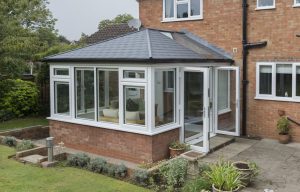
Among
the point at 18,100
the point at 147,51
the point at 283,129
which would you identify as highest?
the point at 147,51

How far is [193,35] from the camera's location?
1516 centimetres

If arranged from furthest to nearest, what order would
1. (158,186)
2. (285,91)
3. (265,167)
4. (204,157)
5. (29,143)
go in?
(285,91)
(29,143)
(204,157)
(265,167)
(158,186)

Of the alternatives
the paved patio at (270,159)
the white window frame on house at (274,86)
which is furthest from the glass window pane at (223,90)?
the paved patio at (270,159)

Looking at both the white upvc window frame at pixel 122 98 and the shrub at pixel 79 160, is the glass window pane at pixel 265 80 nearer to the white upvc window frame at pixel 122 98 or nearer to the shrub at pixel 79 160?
the white upvc window frame at pixel 122 98

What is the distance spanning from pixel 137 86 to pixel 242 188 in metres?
4.15

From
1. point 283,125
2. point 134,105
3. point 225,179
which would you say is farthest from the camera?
point 283,125

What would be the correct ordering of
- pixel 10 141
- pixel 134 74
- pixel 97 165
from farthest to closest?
1. pixel 10 141
2. pixel 134 74
3. pixel 97 165

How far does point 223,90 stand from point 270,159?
3777mm

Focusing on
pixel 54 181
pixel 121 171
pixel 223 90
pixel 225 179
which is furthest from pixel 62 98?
pixel 225 179

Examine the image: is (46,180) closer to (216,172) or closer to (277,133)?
(216,172)

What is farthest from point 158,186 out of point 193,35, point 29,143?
point 193,35

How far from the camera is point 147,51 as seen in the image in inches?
428

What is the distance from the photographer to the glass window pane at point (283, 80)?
12.9m

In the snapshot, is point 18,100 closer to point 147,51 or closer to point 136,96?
point 136,96
